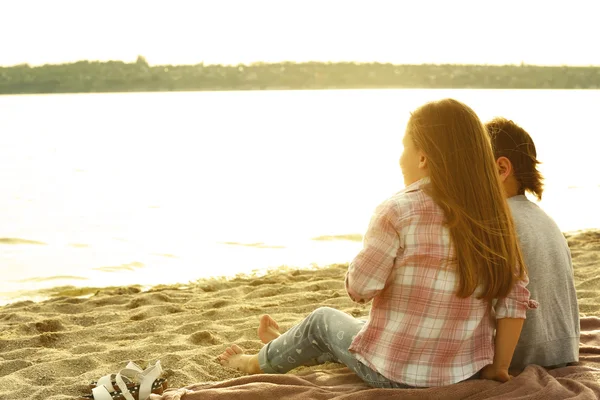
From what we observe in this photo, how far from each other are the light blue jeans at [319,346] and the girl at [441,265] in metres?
0.21

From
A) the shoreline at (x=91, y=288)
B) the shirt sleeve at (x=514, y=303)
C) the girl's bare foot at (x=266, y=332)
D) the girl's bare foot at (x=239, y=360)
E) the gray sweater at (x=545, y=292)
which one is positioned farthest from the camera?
the shoreline at (x=91, y=288)

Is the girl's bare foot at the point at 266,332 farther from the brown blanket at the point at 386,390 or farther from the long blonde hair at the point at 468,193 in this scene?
the long blonde hair at the point at 468,193

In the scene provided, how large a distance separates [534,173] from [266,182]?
1090cm

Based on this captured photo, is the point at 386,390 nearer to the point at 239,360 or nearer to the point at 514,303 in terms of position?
the point at 514,303

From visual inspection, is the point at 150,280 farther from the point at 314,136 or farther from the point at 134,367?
the point at 314,136

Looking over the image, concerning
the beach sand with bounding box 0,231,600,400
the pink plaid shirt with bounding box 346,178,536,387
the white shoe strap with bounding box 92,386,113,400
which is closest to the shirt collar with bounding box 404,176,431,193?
the pink plaid shirt with bounding box 346,178,536,387

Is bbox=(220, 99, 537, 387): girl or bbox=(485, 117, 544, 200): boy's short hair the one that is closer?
bbox=(220, 99, 537, 387): girl

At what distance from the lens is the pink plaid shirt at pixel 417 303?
2.40m

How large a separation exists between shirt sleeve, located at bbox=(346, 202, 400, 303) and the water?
1.79ft

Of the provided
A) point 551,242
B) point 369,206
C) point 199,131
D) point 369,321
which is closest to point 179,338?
point 369,321

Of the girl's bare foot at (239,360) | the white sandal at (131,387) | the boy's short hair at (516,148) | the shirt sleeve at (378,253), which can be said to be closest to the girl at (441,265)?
the shirt sleeve at (378,253)

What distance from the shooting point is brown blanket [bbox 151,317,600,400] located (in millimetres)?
2537

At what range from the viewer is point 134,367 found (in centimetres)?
303

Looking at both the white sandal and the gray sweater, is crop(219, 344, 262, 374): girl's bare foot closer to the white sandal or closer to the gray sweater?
the white sandal
